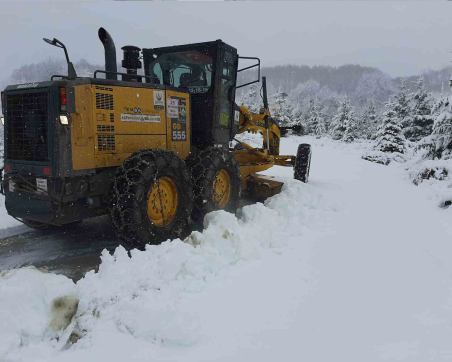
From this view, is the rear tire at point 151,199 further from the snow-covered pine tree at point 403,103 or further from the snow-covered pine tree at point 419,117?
A: the snow-covered pine tree at point 403,103

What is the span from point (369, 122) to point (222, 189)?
59.8 m

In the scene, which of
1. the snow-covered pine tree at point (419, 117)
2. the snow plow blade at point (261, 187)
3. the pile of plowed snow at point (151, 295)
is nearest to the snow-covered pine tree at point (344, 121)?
the snow-covered pine tree at point (419, 117)

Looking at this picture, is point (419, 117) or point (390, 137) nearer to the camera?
point (390, 137)

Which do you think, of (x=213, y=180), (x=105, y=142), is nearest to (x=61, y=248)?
(x=105, y=142)

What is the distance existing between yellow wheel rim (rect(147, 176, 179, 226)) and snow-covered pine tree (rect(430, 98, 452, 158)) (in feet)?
27.0

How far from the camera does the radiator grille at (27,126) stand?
17.6 ft

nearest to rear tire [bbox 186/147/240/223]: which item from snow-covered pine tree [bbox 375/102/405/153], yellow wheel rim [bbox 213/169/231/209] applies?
yellow wheel rim [bbox 213/169/231/209]

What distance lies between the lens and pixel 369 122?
62500mm

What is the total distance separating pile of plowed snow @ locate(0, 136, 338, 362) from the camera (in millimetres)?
3139

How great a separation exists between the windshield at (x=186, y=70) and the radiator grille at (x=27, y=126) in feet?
8.34

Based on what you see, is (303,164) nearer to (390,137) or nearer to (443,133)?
(443,133)

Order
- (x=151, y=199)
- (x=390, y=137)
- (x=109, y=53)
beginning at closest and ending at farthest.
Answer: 1. (x=151, y=199)
2. (x=109, y=53)
3. (x=390, y=137)

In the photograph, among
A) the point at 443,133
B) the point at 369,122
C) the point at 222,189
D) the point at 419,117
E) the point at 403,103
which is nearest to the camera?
the point at 222,189

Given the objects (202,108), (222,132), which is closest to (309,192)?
(222,132)
